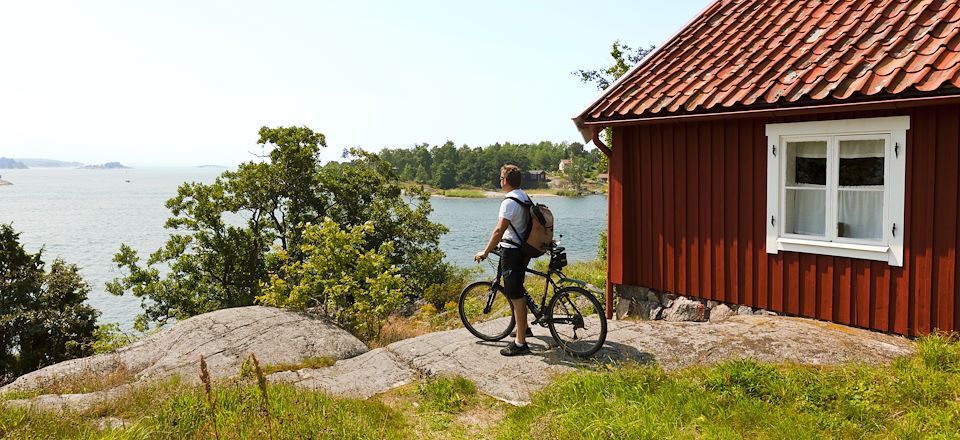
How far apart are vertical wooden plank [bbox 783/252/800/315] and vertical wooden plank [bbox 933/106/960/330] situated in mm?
1325

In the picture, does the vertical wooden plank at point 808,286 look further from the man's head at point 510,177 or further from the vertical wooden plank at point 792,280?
the man's head at point 510,177

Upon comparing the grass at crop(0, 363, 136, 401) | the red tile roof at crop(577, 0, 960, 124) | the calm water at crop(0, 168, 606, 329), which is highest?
the red tile roof at crop(577, 0, 960, 124)

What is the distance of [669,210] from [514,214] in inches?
128

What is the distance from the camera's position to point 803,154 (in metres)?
7.56

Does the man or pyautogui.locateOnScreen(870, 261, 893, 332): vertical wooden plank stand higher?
the man

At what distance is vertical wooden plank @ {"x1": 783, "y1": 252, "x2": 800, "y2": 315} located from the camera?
761cm

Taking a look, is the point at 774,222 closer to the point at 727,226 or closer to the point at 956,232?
the point at 727,226

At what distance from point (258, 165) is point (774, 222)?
2176 centimetres

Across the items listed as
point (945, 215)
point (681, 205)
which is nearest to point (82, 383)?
point (681, 205)

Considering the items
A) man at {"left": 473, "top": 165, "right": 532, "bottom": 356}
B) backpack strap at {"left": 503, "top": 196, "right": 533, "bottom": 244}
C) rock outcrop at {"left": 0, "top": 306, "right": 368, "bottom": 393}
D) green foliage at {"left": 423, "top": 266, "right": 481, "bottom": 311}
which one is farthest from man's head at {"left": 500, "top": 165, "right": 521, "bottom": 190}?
green foliage at {"left": 423, "top": 266, "right": 481, "bottom": 311}

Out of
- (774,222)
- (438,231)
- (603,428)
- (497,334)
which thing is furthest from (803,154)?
(438,231)

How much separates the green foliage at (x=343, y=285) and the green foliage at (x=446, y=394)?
4.03 metres

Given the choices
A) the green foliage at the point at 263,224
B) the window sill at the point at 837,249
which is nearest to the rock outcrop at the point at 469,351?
the window sill at the point at 837,249

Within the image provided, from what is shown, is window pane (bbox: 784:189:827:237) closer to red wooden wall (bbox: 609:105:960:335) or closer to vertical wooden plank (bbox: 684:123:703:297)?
red wooden wall (bbox: 609:105:960:335)
